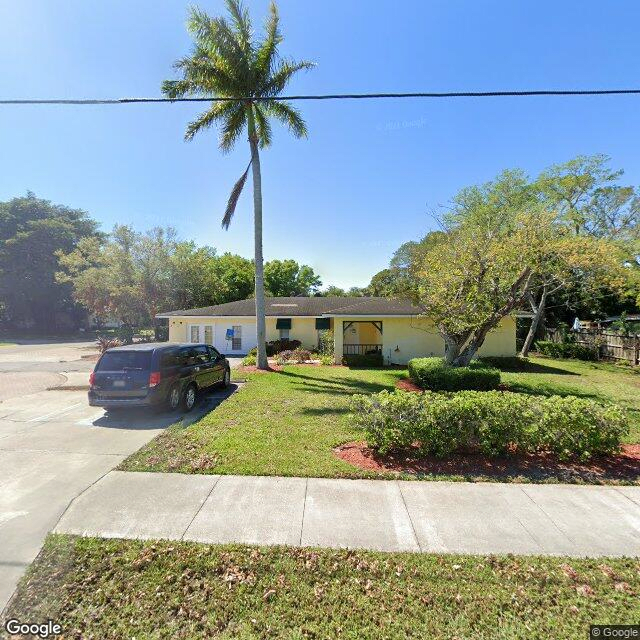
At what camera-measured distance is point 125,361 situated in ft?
26.3

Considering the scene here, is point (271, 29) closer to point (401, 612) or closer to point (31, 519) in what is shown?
point (31, 519)

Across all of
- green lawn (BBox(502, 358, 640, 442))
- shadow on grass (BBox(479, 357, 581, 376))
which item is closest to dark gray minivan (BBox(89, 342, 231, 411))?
green lawn (BBox(502, 358, 640, 442))

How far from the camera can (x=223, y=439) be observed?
6578mm

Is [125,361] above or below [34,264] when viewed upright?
below

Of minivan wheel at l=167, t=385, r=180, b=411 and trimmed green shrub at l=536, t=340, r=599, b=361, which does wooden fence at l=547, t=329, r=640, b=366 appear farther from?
minivan wheel at l=167, t=385, r=180, b=411

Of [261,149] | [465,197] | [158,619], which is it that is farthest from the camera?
[465,197]

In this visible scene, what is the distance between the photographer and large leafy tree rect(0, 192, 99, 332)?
42688 millimetres

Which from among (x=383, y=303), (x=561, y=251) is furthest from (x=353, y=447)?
(x=383, y=303)

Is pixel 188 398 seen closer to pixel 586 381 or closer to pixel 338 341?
pixel 338 341

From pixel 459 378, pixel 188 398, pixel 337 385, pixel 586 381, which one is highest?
pixel 459 378

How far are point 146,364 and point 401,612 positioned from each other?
7.07 metres

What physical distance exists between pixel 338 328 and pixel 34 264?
4517 centimetres

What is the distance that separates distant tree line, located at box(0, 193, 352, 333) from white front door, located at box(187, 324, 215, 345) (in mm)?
7955

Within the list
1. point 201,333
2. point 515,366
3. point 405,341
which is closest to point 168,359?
point 405,341
